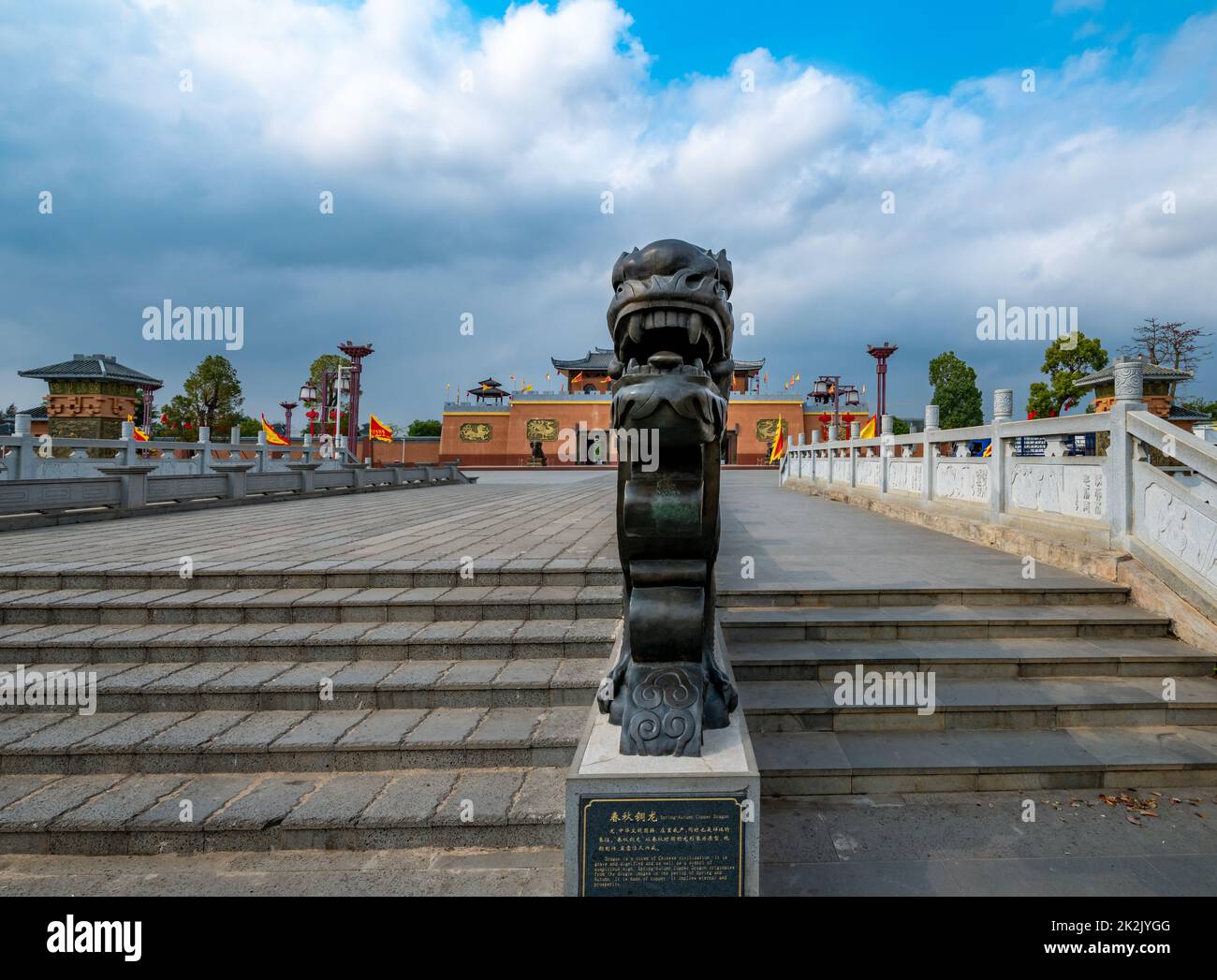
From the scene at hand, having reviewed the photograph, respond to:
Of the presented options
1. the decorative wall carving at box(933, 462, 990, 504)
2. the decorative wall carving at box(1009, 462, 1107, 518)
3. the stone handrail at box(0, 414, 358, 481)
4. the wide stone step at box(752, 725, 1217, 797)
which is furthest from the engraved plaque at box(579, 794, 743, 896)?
the stone handrail at box(0, 414, 358, 481)

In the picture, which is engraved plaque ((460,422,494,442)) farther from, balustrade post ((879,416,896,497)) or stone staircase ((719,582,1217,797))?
stone staircase ((719,582,1217,797))

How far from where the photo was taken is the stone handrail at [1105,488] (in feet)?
13.2

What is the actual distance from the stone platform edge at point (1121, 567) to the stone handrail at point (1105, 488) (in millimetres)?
31

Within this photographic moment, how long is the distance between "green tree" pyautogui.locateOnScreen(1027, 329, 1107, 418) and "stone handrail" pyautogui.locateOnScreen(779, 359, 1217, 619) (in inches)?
927

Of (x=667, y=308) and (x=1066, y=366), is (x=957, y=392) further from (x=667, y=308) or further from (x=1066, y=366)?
(x=667, y=308)

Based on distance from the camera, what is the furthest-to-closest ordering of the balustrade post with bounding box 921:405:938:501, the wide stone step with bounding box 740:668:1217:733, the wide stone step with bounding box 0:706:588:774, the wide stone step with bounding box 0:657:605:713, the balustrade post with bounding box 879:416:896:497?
the balustrade post with bounding box 879:416:896:497 < the balustrade post with bounding box 921:405:938:501 < the wide stone step with bounding box 0:657:605:713 < the wide stone step with bounding box 740:668:1217:733 < the wide stone step with bounding box 0:706:588:774

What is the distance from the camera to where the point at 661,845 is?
6.22 ft

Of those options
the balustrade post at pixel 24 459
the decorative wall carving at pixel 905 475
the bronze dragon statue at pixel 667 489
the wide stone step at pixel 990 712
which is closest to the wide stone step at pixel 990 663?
the wide stone step at pixel 990 712

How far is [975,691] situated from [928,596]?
3.33ft

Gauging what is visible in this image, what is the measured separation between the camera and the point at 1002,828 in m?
2.64

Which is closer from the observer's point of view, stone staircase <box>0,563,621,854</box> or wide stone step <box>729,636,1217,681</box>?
stone staircase <box>0,563,621,854</box>

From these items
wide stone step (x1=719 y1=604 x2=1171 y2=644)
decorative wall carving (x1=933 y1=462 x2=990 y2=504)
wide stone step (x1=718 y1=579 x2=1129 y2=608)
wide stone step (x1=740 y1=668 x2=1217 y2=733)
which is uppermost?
decorative wall carving (x1=933 y1=462 x2=990 y2=504)

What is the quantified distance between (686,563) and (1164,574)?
406 centimetres

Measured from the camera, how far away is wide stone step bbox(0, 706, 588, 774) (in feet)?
9.92
